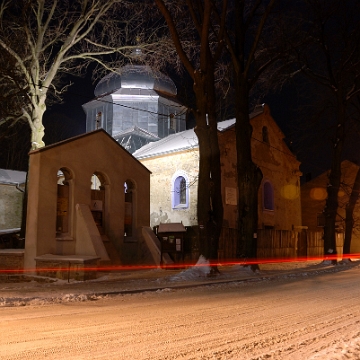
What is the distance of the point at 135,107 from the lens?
115 feet

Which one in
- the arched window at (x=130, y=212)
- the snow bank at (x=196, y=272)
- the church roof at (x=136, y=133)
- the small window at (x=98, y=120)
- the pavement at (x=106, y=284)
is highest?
the small window at (x=98, y=120)

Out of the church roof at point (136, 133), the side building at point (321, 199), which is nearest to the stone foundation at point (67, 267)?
the church roof at point (136, 133)

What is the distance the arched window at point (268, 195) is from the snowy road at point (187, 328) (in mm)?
22159

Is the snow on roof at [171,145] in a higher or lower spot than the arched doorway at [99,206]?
higher

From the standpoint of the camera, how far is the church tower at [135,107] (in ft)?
114

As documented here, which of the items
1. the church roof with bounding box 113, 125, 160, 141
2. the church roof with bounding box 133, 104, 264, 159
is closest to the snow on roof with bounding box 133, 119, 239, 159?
the church roof with bounding box 133, 104, 264, 159

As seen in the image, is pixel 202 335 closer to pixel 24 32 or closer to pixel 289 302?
pixel 289 302

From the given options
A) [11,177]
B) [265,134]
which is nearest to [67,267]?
[11,177]

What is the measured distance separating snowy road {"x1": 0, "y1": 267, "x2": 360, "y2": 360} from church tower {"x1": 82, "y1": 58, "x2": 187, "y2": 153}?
25.4 meters

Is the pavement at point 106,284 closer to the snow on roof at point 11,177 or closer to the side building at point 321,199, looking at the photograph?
the snow on roof at point 11,177

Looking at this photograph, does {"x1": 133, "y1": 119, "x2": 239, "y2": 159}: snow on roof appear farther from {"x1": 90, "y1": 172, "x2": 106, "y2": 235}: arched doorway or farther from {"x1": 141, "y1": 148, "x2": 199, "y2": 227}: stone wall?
{"x1": 90, "y1": 172, "x2": 106, "y2": 235}: arched doorway

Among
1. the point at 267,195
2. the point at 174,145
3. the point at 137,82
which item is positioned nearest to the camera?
the point at 174,145

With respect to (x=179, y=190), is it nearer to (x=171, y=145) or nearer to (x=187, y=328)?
(x=171, y=145)

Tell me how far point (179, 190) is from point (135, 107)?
9430 mm
